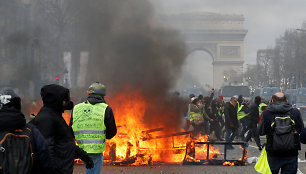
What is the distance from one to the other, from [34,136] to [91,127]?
219cm

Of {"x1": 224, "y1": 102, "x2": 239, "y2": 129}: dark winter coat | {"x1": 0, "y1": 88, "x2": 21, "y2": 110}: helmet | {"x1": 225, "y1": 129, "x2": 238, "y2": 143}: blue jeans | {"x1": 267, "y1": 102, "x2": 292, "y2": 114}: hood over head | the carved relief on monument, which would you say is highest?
the carved relief on monument

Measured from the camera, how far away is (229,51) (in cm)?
7862

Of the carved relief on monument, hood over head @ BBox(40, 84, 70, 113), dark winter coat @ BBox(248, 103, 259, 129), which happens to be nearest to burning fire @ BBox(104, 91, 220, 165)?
dark winter coat @ BBox(248, 103, 259, 129)

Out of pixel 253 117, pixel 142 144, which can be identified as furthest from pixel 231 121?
pixel 142 144

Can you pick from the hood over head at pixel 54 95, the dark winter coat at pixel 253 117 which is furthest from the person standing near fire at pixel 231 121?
the hood over head at pixel 54 95

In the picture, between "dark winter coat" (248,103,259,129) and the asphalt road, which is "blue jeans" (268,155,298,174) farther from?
"dark winter coat" (248,103,259,129)

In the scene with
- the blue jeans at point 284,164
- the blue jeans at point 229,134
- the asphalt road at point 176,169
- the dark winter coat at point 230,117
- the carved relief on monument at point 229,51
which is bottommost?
the asphalt road at point 176,169

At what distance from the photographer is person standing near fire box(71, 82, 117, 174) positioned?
5.66 meters

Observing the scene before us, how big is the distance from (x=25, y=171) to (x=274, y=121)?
3.18m

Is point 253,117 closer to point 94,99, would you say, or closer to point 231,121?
point 231,121

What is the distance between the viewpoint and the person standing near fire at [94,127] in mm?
5664

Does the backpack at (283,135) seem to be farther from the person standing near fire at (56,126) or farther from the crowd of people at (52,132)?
the person standing near fire at (56,126)

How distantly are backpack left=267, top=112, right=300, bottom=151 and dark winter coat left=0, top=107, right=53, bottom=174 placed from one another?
2.88m

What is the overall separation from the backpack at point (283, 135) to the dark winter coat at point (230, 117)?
27.3 feet
